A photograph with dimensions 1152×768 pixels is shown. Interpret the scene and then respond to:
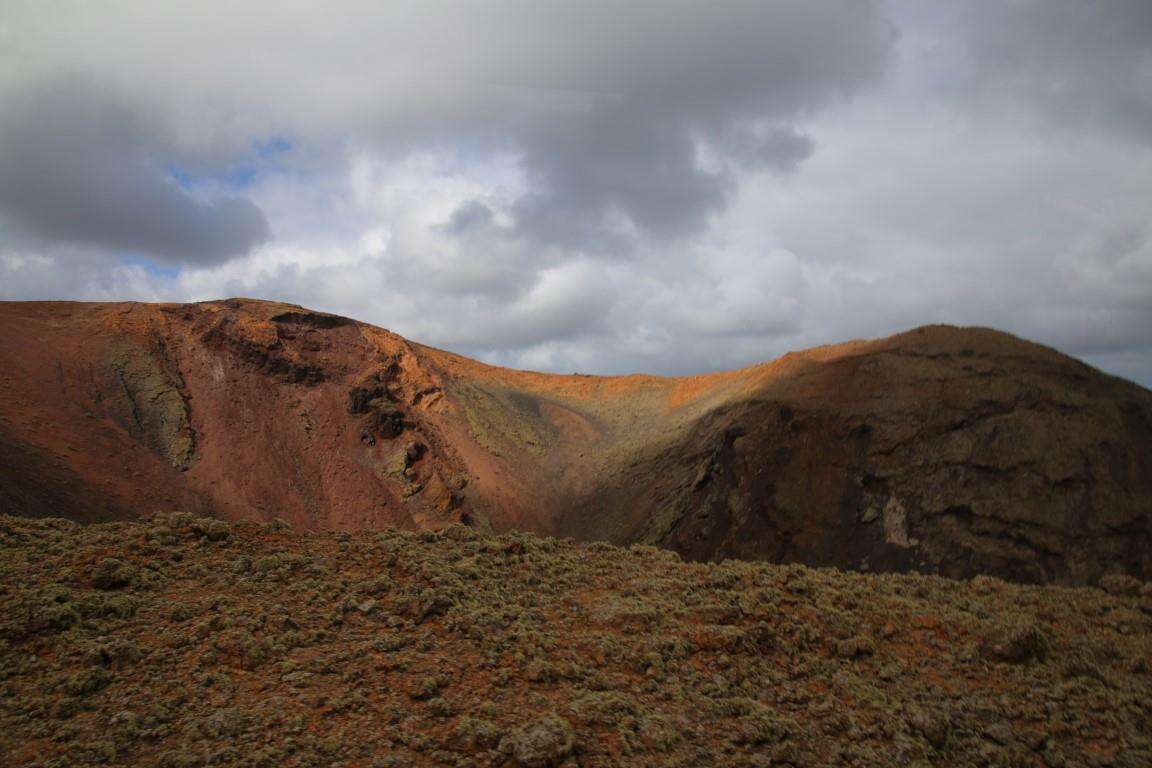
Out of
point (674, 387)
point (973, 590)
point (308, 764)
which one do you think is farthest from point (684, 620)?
point (674, 387)

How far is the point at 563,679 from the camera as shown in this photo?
5504mm

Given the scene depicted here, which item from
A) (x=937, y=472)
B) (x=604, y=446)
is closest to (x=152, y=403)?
(x=604, y=446)

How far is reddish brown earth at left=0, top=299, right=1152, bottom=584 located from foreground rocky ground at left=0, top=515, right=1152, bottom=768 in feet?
36.7

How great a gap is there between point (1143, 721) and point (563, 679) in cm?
537

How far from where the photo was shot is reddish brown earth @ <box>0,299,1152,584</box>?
18.4 metres

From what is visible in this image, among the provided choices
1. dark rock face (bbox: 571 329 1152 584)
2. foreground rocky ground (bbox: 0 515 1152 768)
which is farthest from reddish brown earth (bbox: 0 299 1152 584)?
foreground rocky ground (bbox: 0 515 1152 768)

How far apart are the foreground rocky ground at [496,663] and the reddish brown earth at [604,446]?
11.2 meters

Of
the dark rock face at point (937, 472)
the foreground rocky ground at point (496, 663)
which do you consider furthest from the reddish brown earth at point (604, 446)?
the foreground rocky ground at point (496, 663)

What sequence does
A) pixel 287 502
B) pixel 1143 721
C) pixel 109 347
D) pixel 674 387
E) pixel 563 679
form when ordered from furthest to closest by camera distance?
pixel 674 387, pixel 109 347, pixel 287 502, pixel 1143 721, pixel 563 679

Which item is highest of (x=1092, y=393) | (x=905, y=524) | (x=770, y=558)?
(x=1092, y=393)

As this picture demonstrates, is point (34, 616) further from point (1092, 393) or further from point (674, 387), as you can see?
point (674, 387)

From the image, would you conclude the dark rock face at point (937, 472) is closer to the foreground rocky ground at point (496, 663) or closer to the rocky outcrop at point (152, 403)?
the foreground rocky ground at point (496, 663)

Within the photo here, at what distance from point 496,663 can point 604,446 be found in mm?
28098

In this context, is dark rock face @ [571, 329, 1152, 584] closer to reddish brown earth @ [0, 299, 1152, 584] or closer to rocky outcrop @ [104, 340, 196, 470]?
reddish brown earth @ [0, 299, 1152, 584]
